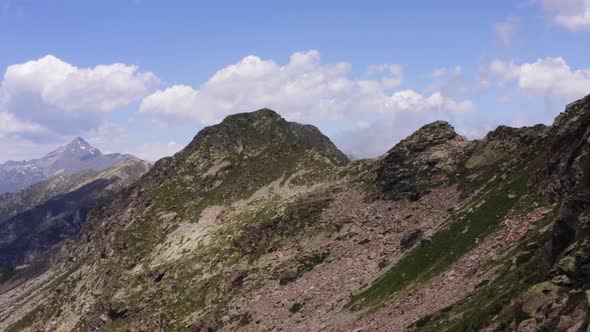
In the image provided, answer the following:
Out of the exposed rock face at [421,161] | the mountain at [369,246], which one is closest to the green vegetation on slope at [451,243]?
the mountain at [369,246]

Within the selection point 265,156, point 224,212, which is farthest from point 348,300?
point 265,156

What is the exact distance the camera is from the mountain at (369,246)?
36.2 meters

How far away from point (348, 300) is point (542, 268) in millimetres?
33988

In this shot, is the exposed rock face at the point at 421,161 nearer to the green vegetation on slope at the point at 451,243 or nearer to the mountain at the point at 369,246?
the mountain at the point at 369,246

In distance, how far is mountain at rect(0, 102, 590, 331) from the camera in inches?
1423

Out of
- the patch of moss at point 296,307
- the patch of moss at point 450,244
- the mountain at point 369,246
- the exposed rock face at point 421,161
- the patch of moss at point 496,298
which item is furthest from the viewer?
the exposed rock face at point 421,161

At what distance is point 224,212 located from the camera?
150 meters

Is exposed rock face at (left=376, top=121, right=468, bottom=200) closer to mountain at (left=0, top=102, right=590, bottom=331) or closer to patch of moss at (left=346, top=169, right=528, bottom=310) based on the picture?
mountain at (left=0, top=102, right=590, bottom=331)

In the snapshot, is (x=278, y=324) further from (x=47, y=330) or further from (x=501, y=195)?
(x=47, y=330)

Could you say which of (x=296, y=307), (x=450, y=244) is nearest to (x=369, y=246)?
(x=296, y=307)

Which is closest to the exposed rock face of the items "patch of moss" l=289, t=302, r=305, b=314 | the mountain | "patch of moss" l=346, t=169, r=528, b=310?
the mountain

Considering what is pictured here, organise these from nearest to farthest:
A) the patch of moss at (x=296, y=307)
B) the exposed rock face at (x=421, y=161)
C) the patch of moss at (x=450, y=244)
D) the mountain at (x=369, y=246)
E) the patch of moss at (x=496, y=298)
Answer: the patch of moss at (x=496, y=298) → the mountain at (x=369, y=246) → the patch of moss at (x=450, y=244) → the patch of moss at (x=296, y=307) → the exposed rock face at (x=421, y=161)

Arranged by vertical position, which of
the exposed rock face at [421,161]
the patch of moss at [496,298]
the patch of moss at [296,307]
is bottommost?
the patch of moss at [296,307]

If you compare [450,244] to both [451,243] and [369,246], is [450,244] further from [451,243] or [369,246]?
[369,246]
